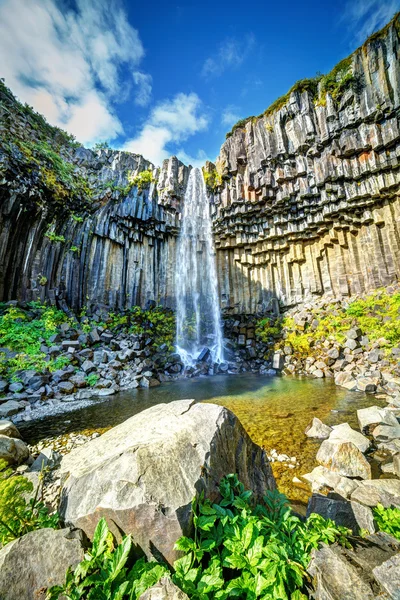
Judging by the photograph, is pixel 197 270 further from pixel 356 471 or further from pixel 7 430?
pixel 356 471

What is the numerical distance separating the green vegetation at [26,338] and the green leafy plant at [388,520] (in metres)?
12.5

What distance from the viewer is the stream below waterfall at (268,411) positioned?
5.03 m

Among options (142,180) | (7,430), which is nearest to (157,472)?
(7,430)

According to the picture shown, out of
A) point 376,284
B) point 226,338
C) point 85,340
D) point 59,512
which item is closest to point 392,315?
point 376,284

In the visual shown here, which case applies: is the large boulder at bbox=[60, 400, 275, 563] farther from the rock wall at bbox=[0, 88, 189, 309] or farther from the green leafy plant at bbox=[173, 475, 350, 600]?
the rock wall at bbox=[0, 88, 189, 309]

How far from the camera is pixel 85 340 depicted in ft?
47.6

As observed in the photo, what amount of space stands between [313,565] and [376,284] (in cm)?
1950

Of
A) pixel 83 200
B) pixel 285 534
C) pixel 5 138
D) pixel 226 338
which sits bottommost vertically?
pixel 285 534

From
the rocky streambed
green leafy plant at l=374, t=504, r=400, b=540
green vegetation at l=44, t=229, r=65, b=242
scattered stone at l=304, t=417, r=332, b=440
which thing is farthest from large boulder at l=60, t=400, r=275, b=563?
green vegetation at l=44, t=229, r=65, b=242

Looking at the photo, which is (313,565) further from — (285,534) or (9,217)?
(9,217)

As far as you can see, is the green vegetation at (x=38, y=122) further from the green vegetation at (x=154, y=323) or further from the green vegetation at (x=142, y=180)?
the green vegetation at (x=154, y=323)

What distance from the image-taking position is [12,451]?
432 centimetres

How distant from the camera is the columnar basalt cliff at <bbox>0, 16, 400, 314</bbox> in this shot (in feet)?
54.4

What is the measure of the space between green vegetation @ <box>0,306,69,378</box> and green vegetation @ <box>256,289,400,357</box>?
14.2 m
